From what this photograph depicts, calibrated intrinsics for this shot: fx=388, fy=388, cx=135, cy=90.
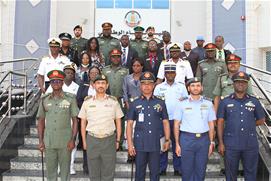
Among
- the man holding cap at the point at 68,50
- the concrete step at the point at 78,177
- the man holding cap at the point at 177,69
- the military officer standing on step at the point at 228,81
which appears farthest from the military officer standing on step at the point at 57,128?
the military officer standing on step at the point at 228,81

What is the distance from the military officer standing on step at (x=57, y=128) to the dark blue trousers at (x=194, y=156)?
1.45 m

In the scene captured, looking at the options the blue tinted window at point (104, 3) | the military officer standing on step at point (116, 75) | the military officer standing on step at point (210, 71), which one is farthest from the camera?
the blue tinted window at point (104, 3)

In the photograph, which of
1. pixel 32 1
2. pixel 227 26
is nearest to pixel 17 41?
pixel 32 1

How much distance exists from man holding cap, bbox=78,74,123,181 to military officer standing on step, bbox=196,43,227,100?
2176 mm

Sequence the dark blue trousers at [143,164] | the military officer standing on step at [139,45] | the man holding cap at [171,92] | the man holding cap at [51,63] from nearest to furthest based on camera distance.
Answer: the dark blue trousers at [143,164] → the man holding cap at [171,92] → the man holding cap at [51,63] → the military officer standing on step at [139,45]

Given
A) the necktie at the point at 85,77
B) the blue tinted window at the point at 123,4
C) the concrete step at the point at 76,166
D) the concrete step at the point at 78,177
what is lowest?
the concrete step at the point at 78,177

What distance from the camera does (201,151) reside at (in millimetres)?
4875

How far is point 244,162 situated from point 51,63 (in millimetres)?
3469

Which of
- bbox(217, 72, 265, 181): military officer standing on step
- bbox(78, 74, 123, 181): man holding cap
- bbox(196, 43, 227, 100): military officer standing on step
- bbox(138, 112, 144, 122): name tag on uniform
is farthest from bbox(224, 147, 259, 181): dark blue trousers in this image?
bbox(196, 43, 227, 100): military officer standing on step

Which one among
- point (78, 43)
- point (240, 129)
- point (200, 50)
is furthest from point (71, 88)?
point (200, 50)

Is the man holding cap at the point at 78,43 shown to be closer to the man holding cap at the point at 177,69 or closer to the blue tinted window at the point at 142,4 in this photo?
the man holding cap at the point at 177,69

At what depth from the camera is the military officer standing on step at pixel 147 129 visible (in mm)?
4996

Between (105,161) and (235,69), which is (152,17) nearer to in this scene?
(235,69)

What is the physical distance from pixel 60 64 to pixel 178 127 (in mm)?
2541
